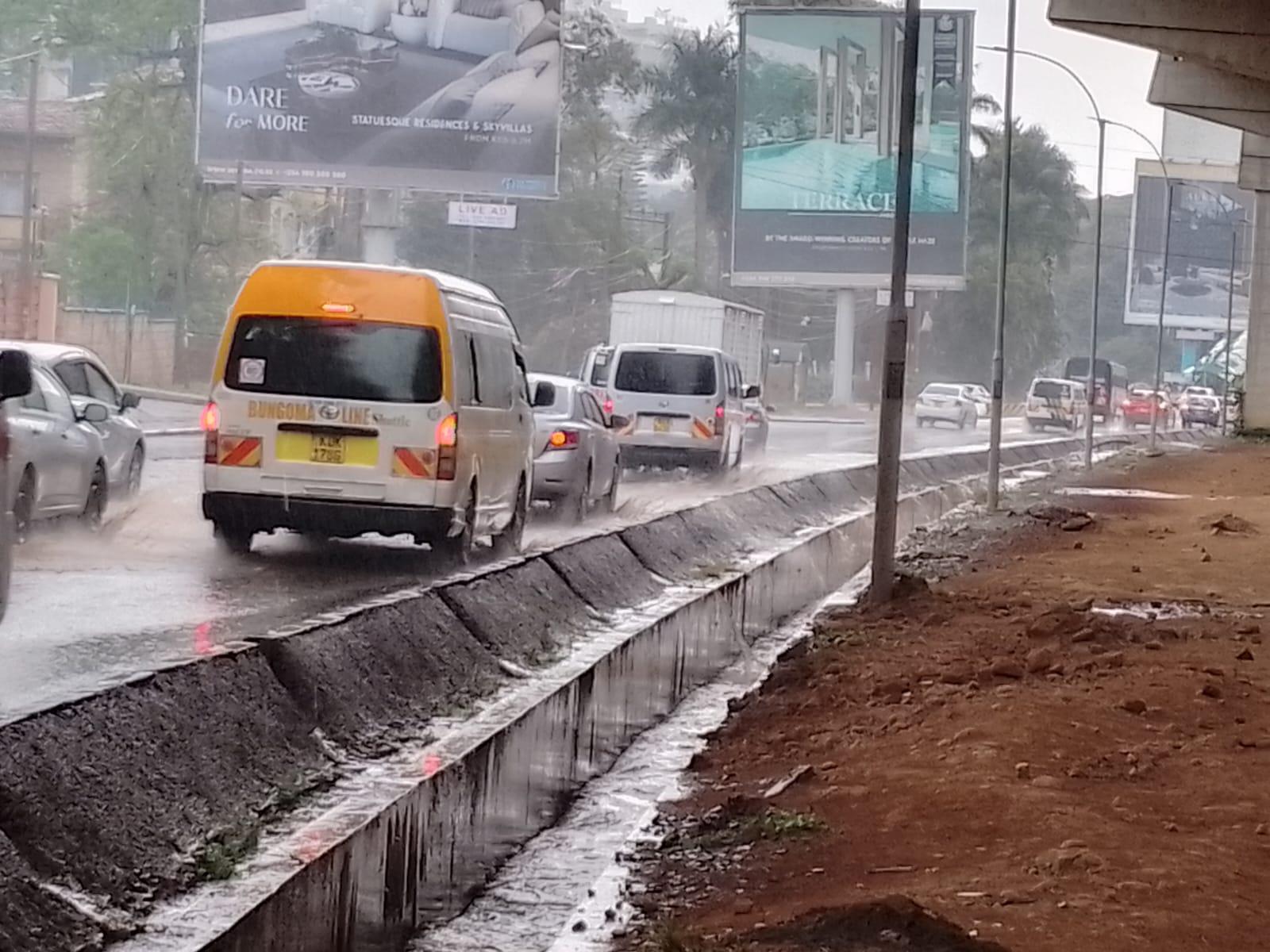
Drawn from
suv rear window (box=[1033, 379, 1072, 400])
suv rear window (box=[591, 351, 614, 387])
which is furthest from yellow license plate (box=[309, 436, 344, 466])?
suv rear window (box=[1033, 379, 1072, 400])

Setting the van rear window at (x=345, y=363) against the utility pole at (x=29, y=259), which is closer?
the van rear window at (x=345, y=363)

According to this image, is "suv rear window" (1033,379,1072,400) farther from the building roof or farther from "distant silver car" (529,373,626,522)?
"distant silver car" (529,373,626,522)

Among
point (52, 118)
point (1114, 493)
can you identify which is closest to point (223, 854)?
point (1114, 493)

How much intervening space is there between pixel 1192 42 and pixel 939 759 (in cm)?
2916

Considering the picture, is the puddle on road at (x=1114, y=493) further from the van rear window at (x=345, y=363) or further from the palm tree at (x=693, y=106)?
the palm tree at (x=693, y=106)

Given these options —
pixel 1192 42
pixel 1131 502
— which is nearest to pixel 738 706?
pixel 1131 502

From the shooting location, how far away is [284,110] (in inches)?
1796

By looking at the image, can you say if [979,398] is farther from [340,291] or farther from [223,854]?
[223,854]

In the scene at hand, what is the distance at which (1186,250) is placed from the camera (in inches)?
3450

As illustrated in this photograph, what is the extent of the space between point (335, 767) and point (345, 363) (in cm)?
665

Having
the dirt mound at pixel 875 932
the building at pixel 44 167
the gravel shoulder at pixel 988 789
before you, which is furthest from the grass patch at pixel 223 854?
the building at pixel 44 167

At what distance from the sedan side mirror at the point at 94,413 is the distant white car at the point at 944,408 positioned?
48.0 meters

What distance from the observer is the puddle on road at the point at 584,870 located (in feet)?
24.8

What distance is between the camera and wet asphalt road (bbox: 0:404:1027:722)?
997 cm
